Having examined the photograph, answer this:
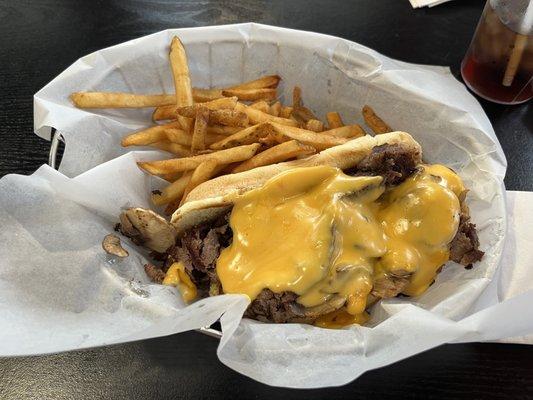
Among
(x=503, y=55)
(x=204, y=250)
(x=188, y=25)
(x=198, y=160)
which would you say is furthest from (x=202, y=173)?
(x=503, y=55)

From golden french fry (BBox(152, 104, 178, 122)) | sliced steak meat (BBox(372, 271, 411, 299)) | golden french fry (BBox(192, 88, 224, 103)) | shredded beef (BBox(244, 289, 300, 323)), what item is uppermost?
golden french fry (BBox(192, 88, 224, 103))

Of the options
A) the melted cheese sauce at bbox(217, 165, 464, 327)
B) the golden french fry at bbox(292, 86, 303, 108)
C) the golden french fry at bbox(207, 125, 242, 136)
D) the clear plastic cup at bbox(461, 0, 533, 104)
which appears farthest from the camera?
the golden french fry at bbox(292, 86, 303, 108)

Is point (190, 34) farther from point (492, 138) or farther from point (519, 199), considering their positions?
point (519, 199)

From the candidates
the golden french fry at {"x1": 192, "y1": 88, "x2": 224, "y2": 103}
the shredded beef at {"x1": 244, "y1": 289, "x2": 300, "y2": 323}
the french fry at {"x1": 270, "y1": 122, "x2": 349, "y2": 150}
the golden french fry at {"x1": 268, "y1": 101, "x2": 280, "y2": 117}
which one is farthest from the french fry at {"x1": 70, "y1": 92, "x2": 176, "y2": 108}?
the shredded beef at {"x1": 244, "y1": 289, "x2": 300, "y2": 323}

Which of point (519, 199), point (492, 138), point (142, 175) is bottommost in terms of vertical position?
point (142, 175)

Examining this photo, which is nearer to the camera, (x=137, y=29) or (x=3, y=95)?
(x=3, y=95)

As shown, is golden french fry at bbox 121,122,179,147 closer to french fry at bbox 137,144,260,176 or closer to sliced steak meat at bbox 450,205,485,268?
french fry at bbox 137,144,260,176

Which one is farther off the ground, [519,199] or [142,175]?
[519,199]

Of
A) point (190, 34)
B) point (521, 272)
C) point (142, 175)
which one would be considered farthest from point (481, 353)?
point (190, 34)
